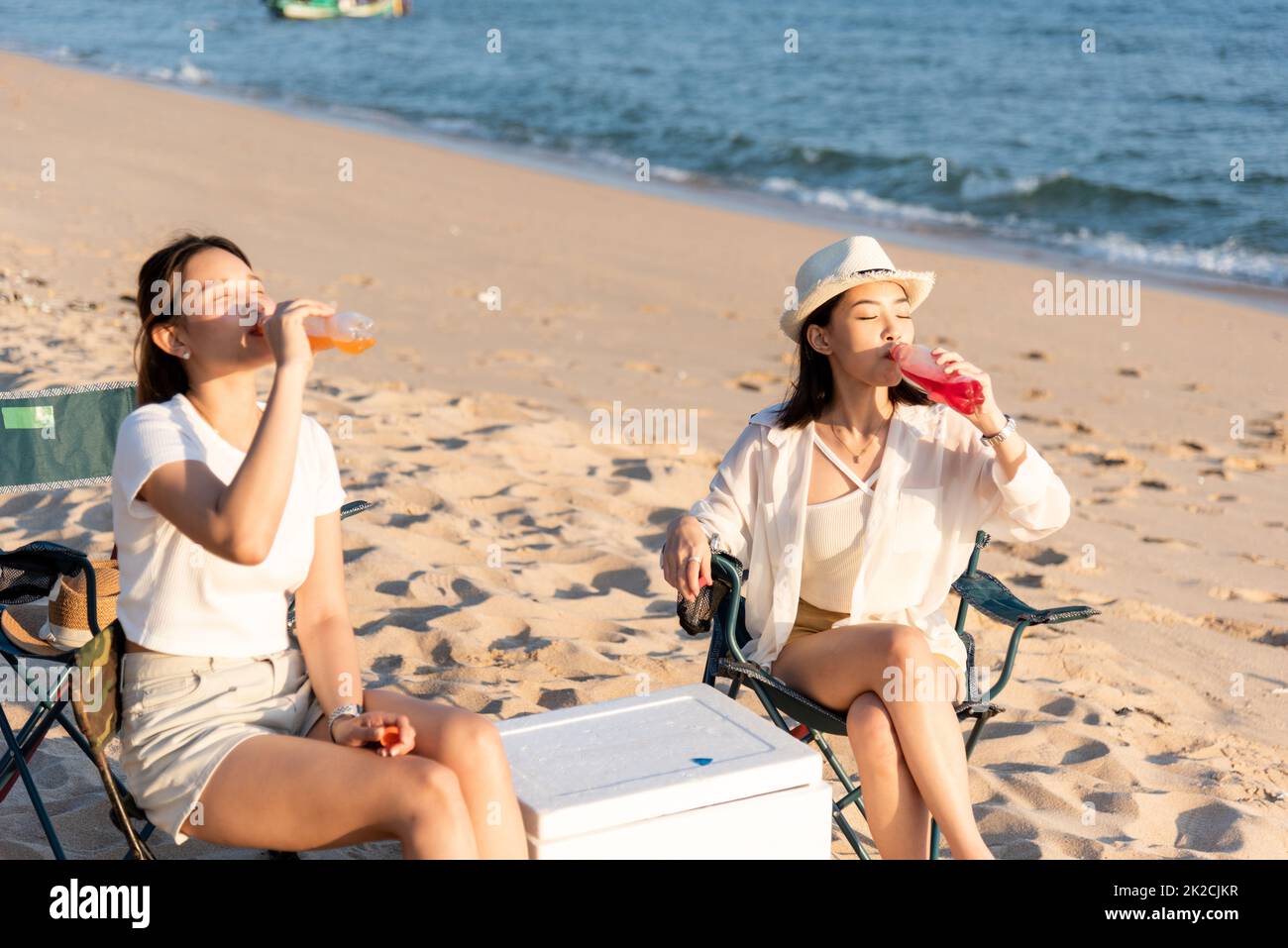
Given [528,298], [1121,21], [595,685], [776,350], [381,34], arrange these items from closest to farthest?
[595,685], [776,350], [528,298], [1121,21], [381,34]

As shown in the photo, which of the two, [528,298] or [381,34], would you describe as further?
[381,34]

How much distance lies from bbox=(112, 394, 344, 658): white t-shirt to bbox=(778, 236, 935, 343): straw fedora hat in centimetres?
115

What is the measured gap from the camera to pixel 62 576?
302cm

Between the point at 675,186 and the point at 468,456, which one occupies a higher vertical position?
the point at 675,186

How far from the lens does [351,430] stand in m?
5.83

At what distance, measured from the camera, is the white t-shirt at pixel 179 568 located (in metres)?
2.43

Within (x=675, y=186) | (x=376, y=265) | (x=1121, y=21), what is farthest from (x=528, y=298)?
(x=1121, y=21)

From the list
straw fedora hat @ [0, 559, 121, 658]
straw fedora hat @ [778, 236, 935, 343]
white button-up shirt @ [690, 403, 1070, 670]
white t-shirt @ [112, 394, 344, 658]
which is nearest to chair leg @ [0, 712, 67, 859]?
straw fedora hat @ [0, 559, 121, 658]

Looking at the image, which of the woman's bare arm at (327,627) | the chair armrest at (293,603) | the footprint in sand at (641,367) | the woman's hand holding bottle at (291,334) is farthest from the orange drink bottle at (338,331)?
the footprint in sand at (641,367)

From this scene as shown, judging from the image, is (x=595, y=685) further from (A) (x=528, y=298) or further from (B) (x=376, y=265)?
(B) (x=376, y=265)

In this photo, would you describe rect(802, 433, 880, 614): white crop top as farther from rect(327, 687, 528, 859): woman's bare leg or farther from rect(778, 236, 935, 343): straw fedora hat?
rect(327, 687, 528, 859): woman's bare leg

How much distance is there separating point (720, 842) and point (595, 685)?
154 centimetres

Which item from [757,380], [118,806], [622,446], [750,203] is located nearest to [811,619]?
[118,806]

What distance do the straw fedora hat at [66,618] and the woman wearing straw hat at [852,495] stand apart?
49.3 inches
